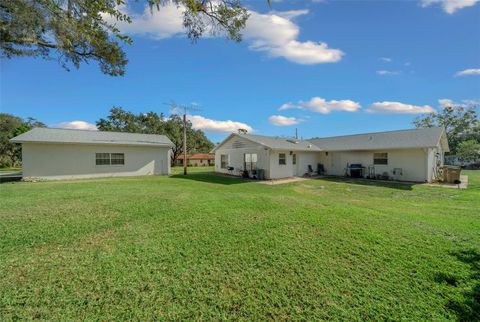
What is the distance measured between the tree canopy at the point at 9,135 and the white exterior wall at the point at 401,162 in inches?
1588

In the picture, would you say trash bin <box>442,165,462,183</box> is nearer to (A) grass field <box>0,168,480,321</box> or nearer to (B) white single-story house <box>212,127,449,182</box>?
(B) white single-story house <box>212,127,449,182</box>

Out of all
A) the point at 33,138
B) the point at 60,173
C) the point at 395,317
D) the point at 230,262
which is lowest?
the point at 395,317

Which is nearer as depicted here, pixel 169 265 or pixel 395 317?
pixel 395 317

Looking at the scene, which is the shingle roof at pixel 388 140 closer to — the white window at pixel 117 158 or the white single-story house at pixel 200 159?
the white window at pixel 117 158

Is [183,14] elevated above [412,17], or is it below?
below

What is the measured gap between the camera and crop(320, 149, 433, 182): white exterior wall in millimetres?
14477

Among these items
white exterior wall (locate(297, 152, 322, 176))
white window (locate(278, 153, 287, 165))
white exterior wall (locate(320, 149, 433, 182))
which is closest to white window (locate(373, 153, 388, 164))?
white exterior wall (locate(320, 149, 433, 182))

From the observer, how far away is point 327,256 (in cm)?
384

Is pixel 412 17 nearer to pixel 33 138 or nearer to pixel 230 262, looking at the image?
pixel 230 262

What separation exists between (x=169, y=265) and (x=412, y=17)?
11649 mm

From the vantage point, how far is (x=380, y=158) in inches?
648

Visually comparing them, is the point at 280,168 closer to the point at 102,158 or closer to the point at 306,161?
the point at 306,161

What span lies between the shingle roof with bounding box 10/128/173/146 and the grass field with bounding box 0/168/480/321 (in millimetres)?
10274

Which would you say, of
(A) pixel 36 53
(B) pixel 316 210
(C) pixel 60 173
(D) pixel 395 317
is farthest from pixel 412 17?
(C) pixel 60 173
